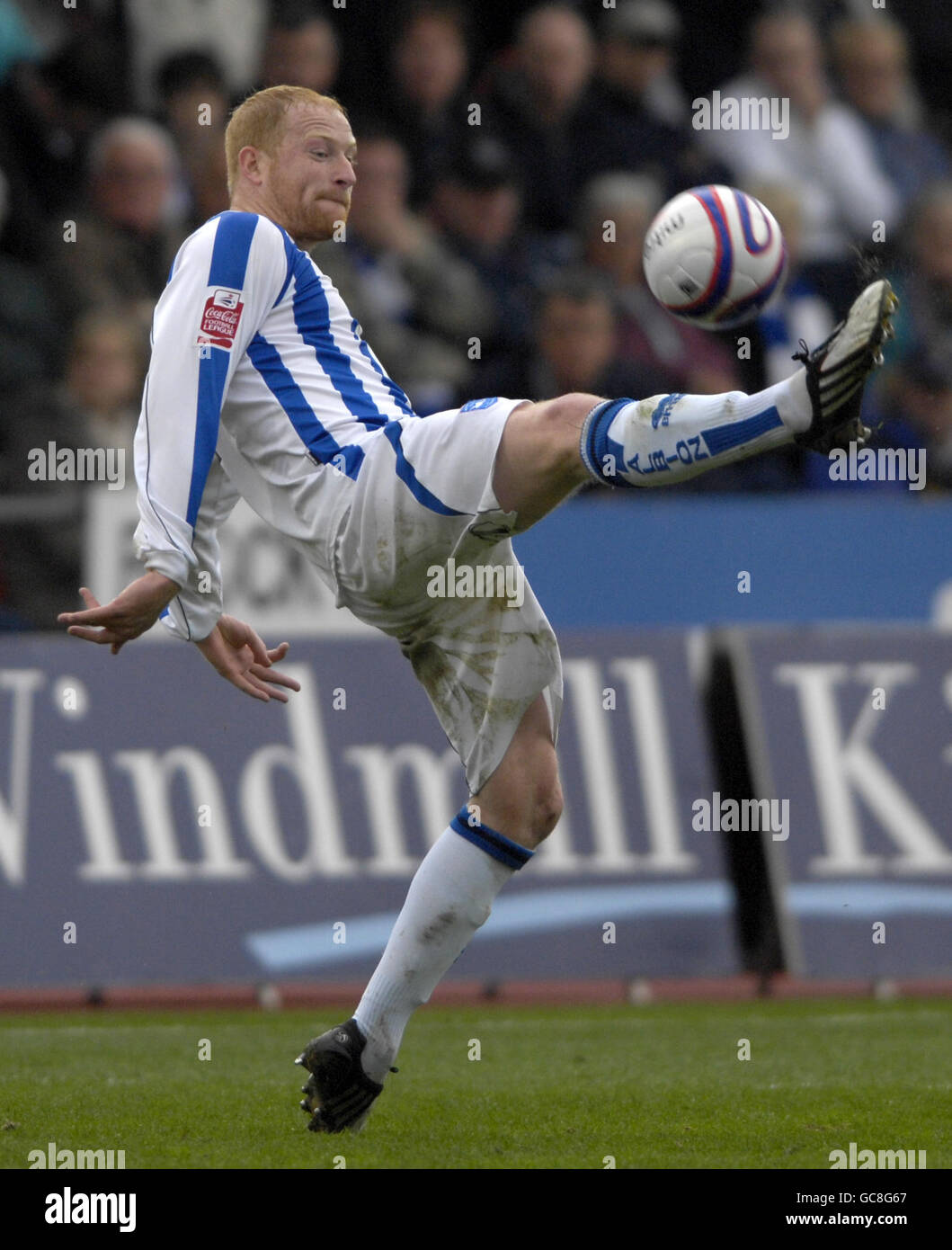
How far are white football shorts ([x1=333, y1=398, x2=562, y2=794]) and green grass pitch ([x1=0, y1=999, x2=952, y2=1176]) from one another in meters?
0.95

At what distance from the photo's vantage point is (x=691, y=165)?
12.5 metres

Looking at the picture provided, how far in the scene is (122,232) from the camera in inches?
443

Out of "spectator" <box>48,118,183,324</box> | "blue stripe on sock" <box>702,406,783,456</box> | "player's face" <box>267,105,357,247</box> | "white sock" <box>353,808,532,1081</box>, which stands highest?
"spectator" <box>48,118,183,324</box>

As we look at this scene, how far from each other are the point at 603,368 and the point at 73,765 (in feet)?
13.7

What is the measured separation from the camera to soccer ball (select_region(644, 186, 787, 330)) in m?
4.49

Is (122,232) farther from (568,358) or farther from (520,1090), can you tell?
(520,1090)

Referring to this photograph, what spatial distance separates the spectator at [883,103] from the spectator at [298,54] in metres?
3.58

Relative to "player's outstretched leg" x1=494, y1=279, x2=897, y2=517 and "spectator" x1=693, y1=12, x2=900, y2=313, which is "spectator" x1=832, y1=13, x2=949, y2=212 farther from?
"player's outstretched leg" x1=494, y1=279, x2=897, y2=517

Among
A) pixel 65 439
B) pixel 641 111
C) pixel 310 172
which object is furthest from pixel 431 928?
pixel 641 111

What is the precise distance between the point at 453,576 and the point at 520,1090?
1624 millimetres

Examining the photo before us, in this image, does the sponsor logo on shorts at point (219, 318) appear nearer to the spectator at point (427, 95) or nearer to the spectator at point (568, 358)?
the spectator at point (568, 358)

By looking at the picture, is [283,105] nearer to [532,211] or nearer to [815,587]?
[815,587]

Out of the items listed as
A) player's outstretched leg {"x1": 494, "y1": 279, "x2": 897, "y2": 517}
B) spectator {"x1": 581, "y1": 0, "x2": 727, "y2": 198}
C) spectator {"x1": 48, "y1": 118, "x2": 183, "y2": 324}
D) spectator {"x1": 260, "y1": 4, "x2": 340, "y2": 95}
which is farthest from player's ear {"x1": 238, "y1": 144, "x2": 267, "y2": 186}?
spectator {"x1": 581, "y1": 0, "x2": 727, "y2": 198}

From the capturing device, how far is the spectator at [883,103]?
13.2 meters
